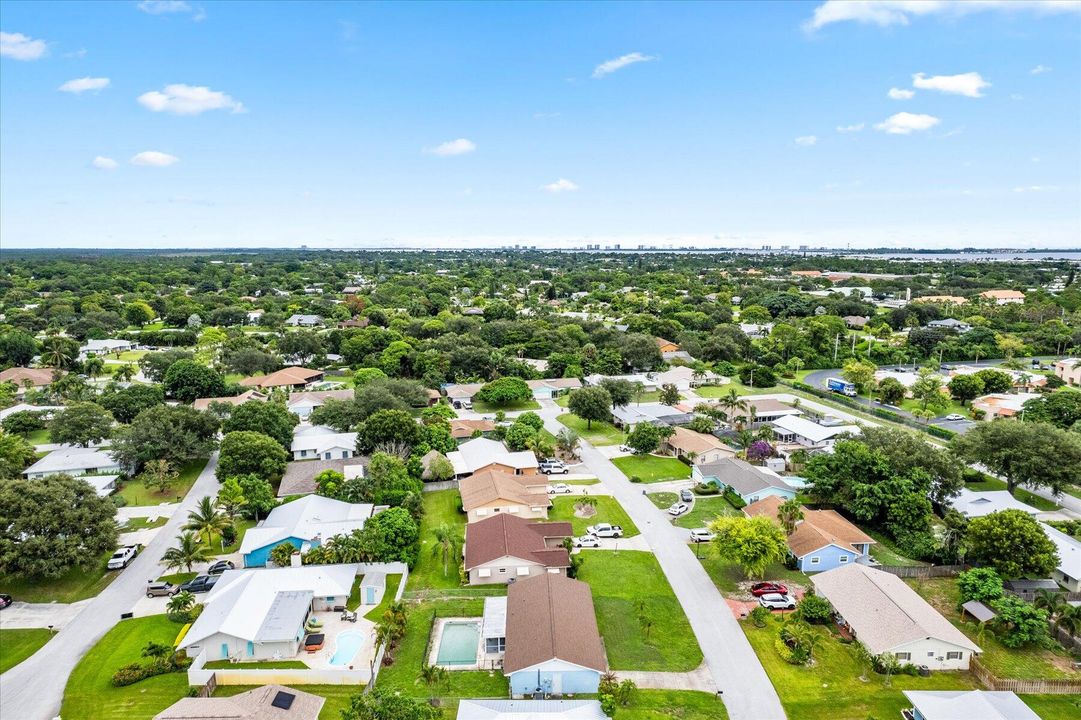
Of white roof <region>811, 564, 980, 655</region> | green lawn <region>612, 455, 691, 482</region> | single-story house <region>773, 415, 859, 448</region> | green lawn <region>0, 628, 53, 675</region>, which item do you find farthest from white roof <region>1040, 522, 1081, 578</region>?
green lawn <region>0, 628, 53, 675</region>

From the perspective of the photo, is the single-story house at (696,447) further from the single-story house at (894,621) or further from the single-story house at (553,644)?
the single-story house at (553,644)

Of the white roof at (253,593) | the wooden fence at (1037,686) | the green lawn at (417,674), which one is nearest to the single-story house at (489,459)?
the white roof at (253,593)

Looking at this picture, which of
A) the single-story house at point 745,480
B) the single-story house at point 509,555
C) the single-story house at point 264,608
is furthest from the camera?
the single-story house at point 745,480

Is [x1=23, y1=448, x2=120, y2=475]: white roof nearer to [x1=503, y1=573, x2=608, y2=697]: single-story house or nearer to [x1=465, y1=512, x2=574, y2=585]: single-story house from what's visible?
[x1=465, y1=512, x2=574, y2=585]: single-story house

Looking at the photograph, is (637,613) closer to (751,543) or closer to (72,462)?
(751,543)

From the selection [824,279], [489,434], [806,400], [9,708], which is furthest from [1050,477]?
[824,279]

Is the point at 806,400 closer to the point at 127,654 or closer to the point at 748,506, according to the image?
the point at 748,506

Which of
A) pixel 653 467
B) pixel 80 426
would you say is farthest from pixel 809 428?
pixel 80 426
